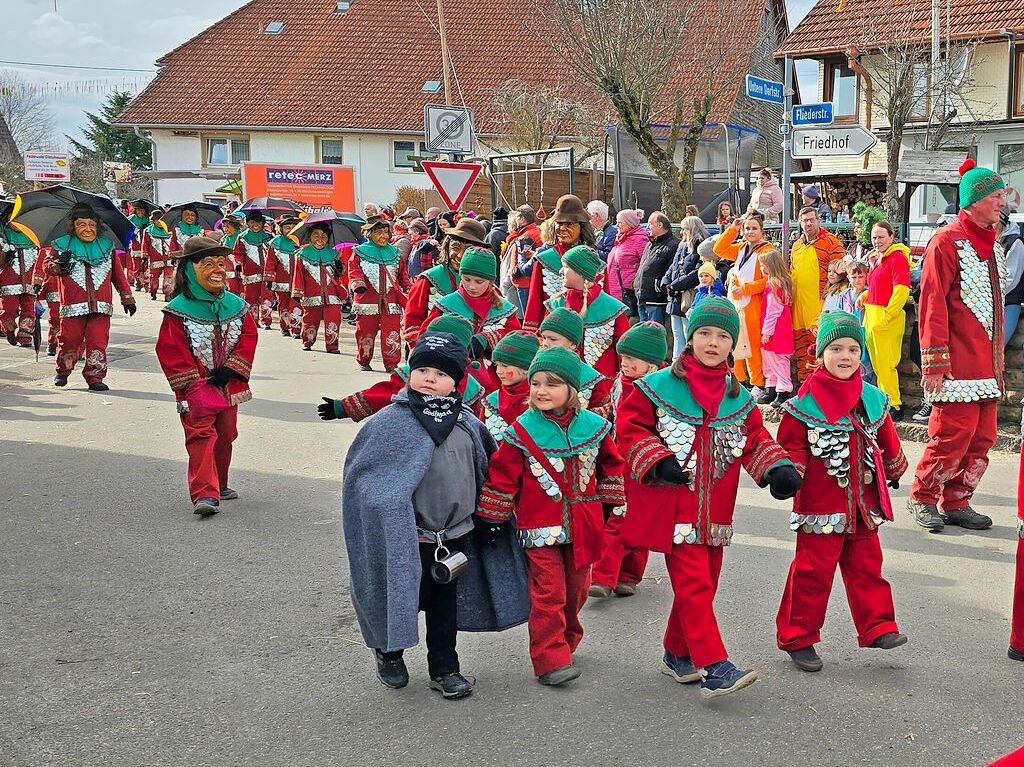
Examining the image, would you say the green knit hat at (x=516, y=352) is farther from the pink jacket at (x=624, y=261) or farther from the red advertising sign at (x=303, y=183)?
the red advertising sign at (x=303, y=183)

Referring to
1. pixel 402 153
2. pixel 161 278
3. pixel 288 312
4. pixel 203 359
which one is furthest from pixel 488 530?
pixel 402 153

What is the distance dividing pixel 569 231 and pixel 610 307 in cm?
115

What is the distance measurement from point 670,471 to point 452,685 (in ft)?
3.93

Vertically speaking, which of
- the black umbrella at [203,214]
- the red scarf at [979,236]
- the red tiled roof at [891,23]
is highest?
the red tiled roof at [891,23]

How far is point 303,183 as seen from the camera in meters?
35.7

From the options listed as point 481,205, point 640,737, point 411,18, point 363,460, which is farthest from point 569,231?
point 411,18

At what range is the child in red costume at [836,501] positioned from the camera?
16.4ft

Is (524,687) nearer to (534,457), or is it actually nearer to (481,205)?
(534,457)

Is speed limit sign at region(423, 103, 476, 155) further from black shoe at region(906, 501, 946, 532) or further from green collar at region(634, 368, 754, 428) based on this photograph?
green collar at region(634, 368, 754, 428)

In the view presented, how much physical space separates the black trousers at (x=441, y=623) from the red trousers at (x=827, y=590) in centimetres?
138

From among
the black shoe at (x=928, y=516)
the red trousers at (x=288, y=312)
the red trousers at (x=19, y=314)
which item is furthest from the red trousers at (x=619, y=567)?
the red trousers at (x=288, y=312)

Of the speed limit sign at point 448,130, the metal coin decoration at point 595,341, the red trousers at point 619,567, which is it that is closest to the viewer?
the red trousers at point 619,567

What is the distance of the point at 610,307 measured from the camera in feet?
25.2

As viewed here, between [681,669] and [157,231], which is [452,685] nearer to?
[681,669]
